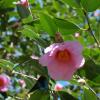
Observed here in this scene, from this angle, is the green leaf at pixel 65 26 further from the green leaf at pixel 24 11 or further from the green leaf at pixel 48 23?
the green leaf at pixel 24 11

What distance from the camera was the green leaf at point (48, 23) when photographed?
145 centimetres

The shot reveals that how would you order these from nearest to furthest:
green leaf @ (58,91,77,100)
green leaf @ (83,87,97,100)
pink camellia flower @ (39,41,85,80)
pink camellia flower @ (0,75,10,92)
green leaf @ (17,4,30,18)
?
1. pink camellia flower @ (39,41,85,80)
2. green leaf @ (83,87,97,100)
3. green leaf @ (58,91,77,100)
4. green leaf @ (17,4,30,18)
5. pink camellia flower @ (0,75,10,92)

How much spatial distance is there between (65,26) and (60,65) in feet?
0.50

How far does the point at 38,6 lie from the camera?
243 centimetres

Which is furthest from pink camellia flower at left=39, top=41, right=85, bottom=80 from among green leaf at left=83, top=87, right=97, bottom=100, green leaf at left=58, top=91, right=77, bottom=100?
green leaf at left=58, top=91, right=77, bottom=100

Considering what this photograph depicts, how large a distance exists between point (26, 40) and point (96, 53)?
4.64 ft

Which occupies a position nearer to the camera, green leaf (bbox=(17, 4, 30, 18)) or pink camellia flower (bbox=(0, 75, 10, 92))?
green leaf (bbox=(17, 4, 30, 18))

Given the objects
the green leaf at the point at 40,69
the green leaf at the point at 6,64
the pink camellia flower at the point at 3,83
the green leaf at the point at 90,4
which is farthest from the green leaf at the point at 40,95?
the pink camellia flower at the point at 3,83

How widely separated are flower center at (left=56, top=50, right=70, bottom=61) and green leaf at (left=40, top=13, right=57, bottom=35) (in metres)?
0.09

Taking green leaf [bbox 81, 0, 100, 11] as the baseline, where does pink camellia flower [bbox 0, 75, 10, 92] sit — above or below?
below

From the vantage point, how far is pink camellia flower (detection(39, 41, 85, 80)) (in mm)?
1355

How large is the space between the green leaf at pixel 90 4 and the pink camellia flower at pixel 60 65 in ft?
0.48

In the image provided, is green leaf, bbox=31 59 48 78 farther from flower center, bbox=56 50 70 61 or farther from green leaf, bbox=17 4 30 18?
green leaf, bbox=17 4 30 18

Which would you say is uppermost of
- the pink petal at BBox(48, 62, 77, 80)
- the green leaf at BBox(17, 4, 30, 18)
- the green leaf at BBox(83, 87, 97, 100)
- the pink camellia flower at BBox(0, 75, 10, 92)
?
the green leaf at BBox(17, 4, 30, 18)
